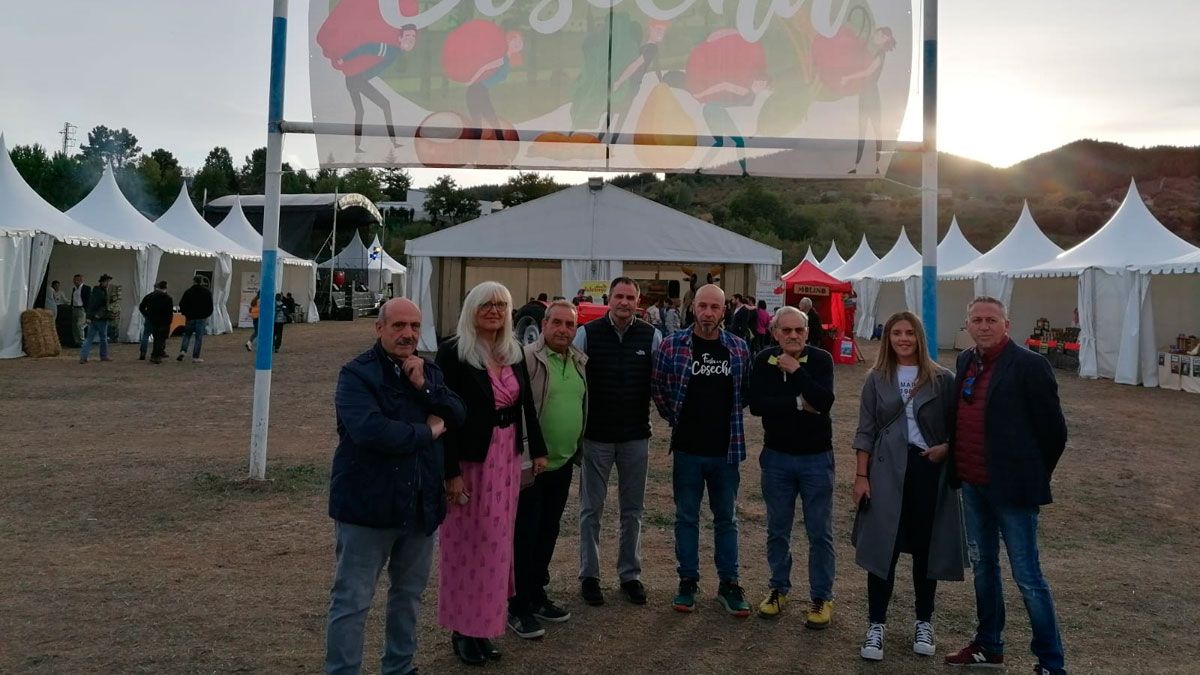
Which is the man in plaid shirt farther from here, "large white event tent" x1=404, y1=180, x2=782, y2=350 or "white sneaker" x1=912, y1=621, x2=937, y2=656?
"large white event tent" x1=404, y1=180, x2=782, y2=350

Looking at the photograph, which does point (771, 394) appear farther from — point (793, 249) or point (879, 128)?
point (793, 249)

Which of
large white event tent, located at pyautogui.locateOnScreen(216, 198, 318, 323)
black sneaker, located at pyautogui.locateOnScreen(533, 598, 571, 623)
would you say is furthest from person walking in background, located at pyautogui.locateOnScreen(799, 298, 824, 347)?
large white event tent, located at pyautogui.locateOnScreen(216, 198, 318, 323)

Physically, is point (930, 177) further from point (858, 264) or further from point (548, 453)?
point (858, 264)

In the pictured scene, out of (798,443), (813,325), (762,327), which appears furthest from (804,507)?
(762,327)

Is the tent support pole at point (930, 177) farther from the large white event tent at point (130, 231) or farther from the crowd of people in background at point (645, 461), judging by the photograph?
the large white event tent at point (130, 231)

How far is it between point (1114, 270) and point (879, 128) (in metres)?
12.9

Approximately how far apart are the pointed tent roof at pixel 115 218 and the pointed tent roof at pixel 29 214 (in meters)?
1.68

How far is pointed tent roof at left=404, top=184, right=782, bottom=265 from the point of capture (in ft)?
58.4

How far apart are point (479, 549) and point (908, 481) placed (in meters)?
1.89

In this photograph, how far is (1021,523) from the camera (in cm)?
319

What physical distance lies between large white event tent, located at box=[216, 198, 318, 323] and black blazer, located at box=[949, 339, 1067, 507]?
24627 millimetres

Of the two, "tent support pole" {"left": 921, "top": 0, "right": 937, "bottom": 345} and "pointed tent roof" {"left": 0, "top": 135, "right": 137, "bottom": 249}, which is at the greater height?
"pointed tent roof" {"left": 0, "top": 135, "right": 137, "bottom": 249}

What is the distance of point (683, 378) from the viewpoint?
3.90 metres

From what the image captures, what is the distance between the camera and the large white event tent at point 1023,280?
19875mm
